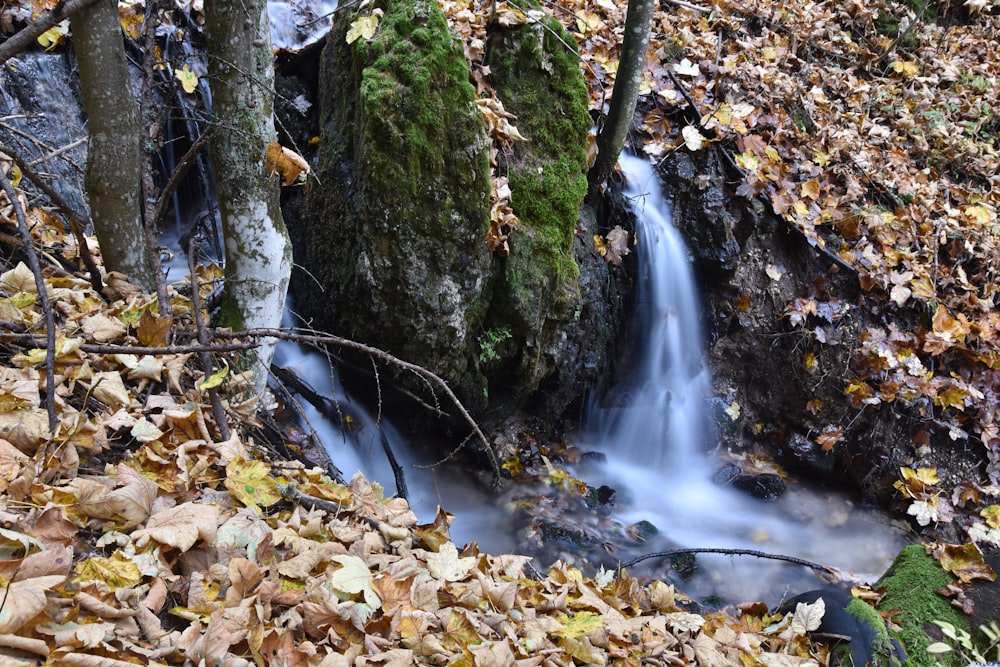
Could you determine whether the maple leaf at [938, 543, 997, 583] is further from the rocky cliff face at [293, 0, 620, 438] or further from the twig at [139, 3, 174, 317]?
the twig at [139, 3, 174, 317]

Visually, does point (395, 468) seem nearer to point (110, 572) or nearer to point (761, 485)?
point (110, 572)

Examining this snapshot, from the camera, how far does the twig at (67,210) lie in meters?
2.38

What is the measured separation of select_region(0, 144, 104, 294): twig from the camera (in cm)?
238

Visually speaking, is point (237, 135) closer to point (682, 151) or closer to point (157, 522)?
point (157, 522)

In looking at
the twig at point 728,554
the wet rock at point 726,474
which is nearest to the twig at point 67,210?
the twig at point 728,554

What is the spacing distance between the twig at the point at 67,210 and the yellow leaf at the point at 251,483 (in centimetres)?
125

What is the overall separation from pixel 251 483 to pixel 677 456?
15.0ft

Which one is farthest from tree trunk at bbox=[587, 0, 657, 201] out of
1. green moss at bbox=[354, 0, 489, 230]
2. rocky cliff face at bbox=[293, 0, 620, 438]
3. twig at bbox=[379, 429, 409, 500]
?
twig at bbox=[379, 429, 409, 500]

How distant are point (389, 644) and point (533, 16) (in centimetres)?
428

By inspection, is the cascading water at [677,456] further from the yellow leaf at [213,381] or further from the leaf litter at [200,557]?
the yellow leaf at [213,381]

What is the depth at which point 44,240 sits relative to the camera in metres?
3.31

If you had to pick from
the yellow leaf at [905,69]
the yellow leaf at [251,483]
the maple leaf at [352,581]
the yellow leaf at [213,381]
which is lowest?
the maple leaf at [352,581]

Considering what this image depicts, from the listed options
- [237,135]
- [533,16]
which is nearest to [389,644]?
[237,135]

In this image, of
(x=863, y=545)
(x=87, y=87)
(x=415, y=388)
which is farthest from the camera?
(x=863, y=545)
